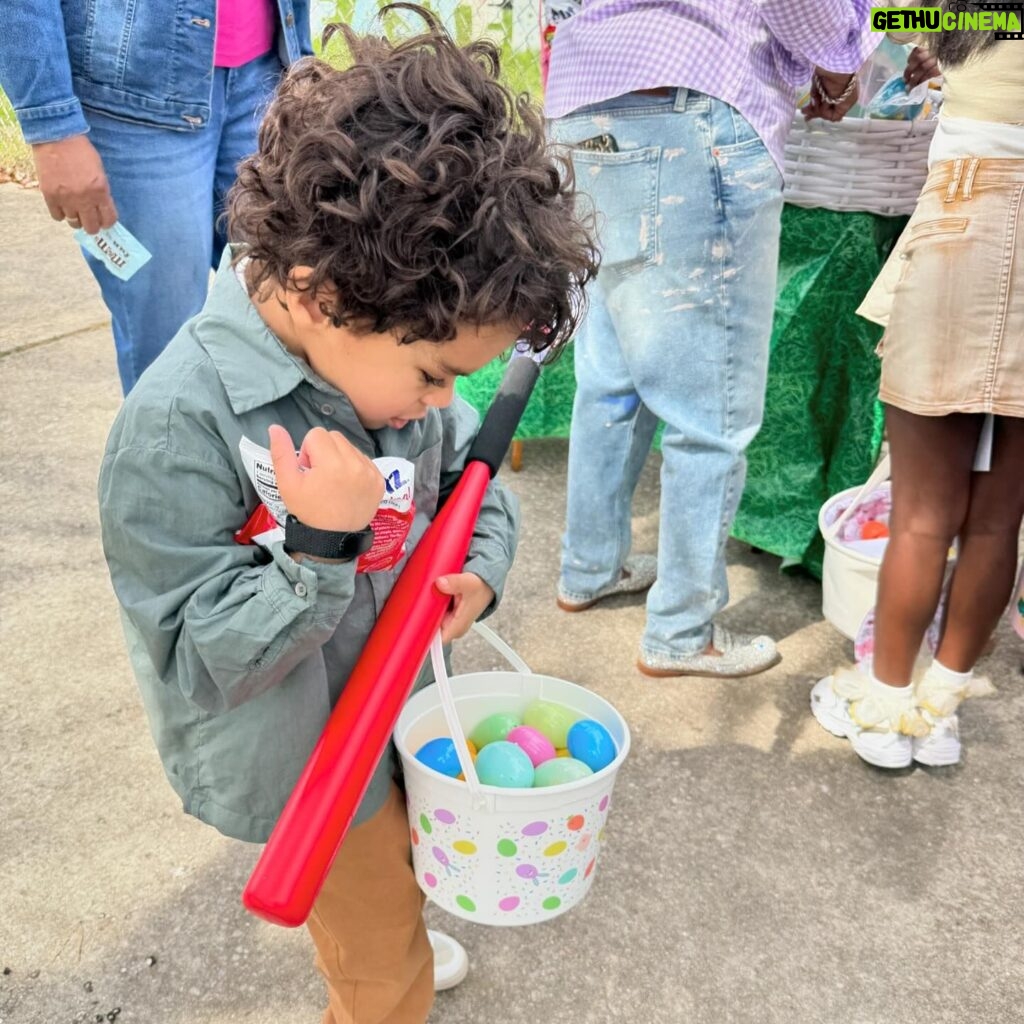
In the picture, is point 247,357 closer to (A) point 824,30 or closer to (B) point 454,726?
(B) point 454,726

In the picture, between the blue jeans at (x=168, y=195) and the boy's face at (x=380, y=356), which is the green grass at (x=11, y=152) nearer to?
the blue jeans at (x=168, y=195)

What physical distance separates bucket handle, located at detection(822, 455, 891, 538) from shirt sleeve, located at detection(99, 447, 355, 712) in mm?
1683

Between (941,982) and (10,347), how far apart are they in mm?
3905

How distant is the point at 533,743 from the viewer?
139 centimetres

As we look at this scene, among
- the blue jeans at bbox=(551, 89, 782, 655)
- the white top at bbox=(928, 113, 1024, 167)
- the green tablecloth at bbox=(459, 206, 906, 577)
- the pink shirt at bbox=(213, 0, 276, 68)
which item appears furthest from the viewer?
the green tablecloth at bbox=(459, 206, 906, 577)

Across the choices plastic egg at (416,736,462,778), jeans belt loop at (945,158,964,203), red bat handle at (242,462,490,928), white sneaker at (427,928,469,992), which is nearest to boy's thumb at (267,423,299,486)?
red bat handle at (242,462,490,928)

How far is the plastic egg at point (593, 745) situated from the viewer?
1355mm

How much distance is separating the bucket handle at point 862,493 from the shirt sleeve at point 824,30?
2.85 feet

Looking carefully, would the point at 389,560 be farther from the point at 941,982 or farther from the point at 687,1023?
the point at 941,982

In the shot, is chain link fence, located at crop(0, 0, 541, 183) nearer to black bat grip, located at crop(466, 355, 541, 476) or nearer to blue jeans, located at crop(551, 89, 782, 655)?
blue jeans, located at crop(551, 89, 782, 655)

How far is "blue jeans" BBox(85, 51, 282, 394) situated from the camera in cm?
218

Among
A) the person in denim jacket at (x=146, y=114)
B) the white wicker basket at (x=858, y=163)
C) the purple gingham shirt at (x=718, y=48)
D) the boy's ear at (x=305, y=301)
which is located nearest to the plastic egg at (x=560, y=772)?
the boy's ear at (x=305, y=301)

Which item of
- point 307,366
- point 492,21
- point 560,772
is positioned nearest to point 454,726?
point 560,772

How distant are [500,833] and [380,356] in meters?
0.58
